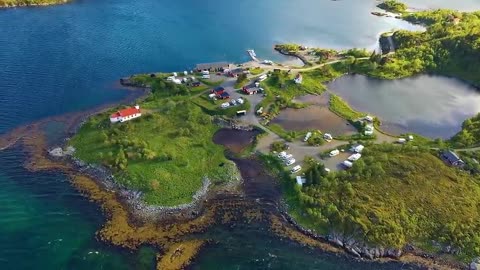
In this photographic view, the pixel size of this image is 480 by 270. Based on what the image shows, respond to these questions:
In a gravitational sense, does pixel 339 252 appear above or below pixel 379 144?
below

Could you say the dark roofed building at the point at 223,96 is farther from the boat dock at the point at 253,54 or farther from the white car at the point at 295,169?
the white car at the point at 295,169

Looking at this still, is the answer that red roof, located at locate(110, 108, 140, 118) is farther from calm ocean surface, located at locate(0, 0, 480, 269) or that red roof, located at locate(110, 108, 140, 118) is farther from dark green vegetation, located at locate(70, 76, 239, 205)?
calm ocean surface, located at locate(0, 0, 480, 269)

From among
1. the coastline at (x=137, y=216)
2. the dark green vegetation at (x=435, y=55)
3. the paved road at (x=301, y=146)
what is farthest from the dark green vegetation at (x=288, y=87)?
the coastline at (x=137, y=216)

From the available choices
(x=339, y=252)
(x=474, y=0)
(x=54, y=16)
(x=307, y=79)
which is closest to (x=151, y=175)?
(x=339, y=252)

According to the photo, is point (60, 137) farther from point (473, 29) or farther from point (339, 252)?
point (473, 29)

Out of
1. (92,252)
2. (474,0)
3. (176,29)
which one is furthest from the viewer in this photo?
(474,0)

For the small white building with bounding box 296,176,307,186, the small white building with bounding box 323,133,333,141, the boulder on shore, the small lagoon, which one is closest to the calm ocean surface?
the boulder on shore
